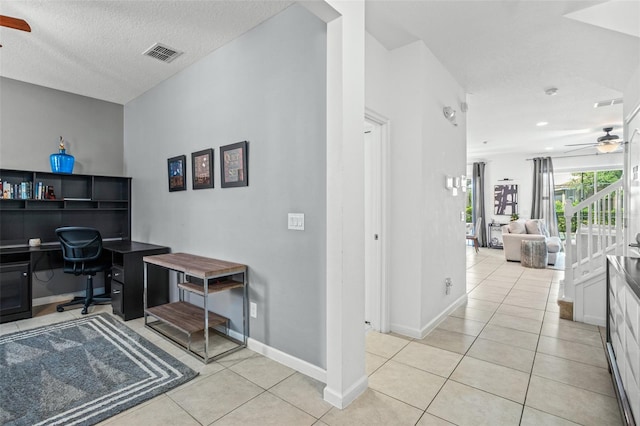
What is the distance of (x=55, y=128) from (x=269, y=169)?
3636 mm

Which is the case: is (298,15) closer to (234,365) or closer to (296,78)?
(296,78)

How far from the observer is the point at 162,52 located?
315cm

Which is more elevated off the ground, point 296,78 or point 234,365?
point 296,78

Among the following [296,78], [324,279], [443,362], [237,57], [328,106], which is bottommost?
[443,362]

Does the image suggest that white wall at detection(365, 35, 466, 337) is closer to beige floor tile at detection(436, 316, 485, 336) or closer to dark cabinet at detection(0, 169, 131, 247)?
beige floor tile at detection(436, 316, 485, 336)

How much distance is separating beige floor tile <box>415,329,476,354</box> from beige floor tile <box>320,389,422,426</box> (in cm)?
100

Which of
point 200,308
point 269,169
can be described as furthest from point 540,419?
point 200,308

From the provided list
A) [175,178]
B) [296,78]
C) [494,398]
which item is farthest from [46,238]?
[494,398]

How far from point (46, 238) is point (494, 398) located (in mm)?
5277

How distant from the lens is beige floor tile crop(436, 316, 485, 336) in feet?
10.2

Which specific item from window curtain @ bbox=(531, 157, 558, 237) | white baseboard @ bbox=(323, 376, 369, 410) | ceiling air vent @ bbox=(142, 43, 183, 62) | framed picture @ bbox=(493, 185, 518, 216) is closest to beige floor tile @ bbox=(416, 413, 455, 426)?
white baseboard @ bbox=(323, 376, 369, 410)

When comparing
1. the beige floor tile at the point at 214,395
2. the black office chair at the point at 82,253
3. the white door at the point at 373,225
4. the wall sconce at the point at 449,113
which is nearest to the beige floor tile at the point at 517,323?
the white door at the point at 373,225

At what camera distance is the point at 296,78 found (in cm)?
238

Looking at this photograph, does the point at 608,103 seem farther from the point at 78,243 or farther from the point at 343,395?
the point at 78,243
